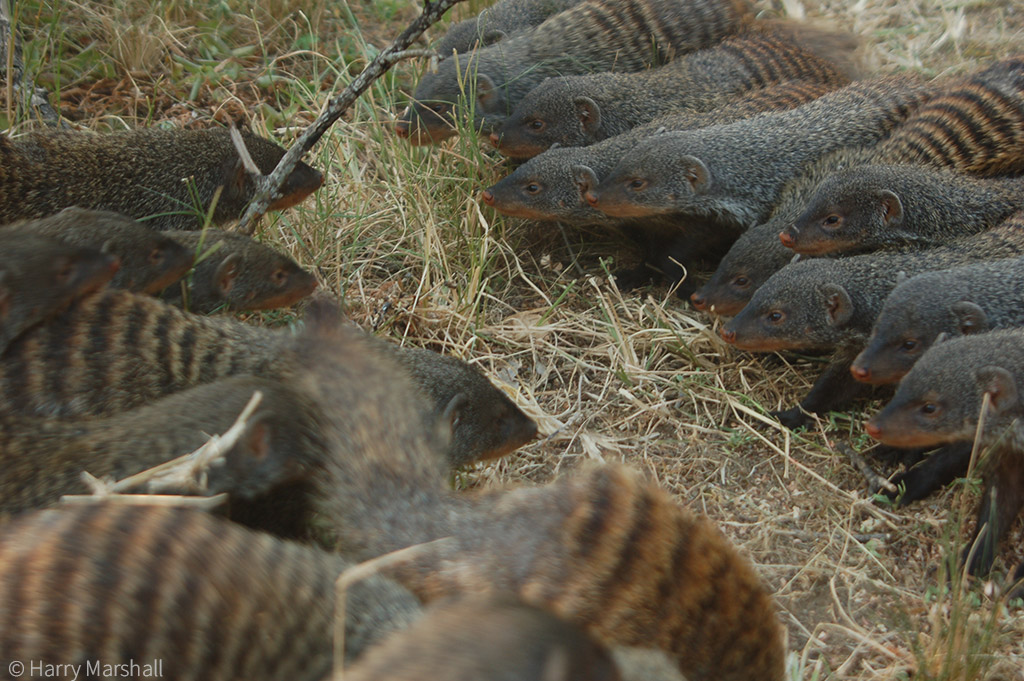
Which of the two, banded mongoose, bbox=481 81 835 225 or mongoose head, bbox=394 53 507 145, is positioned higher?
mongoose head, bbox=394 53 507 145

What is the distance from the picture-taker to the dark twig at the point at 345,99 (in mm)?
2986

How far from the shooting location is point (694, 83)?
433 centimetres

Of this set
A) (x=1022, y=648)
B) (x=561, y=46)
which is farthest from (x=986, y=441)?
(x=561, y=46)

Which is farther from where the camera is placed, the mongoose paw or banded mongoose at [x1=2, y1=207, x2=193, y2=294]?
the mongoose paw

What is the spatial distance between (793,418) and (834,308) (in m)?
0.39

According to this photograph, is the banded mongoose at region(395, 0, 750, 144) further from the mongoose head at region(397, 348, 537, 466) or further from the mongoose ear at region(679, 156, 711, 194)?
the mongoose head at region(397, 348, 537, 466)

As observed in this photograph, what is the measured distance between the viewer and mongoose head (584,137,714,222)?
147 inches

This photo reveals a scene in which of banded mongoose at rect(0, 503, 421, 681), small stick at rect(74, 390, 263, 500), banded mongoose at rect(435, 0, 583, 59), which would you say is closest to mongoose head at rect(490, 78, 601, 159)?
banded mongoose at rect(435, 0, 583, 59)

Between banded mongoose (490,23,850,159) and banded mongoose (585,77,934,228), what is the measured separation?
0.39 meters

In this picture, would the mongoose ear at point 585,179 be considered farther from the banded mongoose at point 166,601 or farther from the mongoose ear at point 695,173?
the banded mongoose at point 166,601

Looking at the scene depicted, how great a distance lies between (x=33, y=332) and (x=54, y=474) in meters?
0.60

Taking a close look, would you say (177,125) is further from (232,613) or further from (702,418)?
(232,613)

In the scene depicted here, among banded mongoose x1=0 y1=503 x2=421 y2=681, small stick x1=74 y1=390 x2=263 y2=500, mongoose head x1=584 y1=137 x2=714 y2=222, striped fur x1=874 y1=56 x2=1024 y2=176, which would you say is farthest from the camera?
mongoose head x1=584 y1=137 x2=714 y2=222

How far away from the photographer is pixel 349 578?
5.04ft
